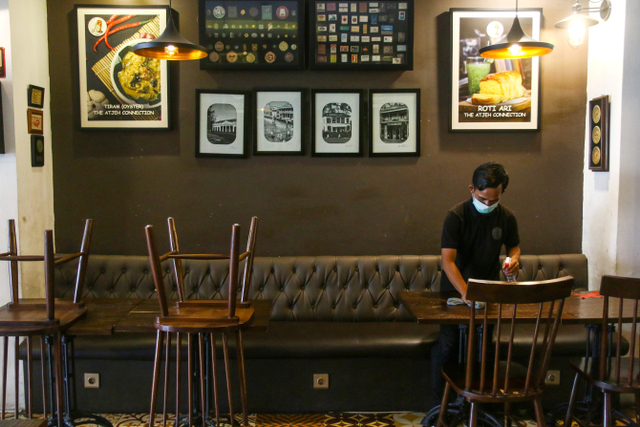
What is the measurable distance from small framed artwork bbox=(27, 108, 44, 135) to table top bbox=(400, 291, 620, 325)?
2.98 metres

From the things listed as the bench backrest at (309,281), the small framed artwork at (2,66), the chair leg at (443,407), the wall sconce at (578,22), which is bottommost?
the chair leg at (443,407)

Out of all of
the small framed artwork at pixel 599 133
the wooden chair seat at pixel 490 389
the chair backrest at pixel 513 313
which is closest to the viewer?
the chair backrest at pixel 513 313

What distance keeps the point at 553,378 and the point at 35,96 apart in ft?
13.8

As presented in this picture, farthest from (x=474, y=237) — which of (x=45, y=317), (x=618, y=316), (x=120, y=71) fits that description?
(x=120, y=71)

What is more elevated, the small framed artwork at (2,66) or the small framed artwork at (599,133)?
the small framed artwork at (2,66)

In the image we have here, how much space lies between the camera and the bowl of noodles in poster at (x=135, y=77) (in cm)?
412

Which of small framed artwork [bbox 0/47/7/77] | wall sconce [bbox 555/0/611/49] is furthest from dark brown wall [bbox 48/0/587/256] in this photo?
small framed artwork [bbox 0/47/7/77]

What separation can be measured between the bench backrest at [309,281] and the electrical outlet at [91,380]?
660 millimetres

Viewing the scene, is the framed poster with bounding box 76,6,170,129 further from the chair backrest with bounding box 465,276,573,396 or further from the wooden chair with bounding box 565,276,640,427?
the wooden chair with bounding box 565,276,640,427

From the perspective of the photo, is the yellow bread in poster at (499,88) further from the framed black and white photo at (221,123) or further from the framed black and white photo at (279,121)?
the framed black and white photo at (221,123)

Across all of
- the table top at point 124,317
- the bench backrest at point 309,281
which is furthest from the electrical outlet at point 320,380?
the table top at point 124,317

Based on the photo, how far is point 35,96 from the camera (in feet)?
12.9

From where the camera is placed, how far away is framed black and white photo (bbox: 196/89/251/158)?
418 centimetres

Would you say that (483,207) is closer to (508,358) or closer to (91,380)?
(508,358)
